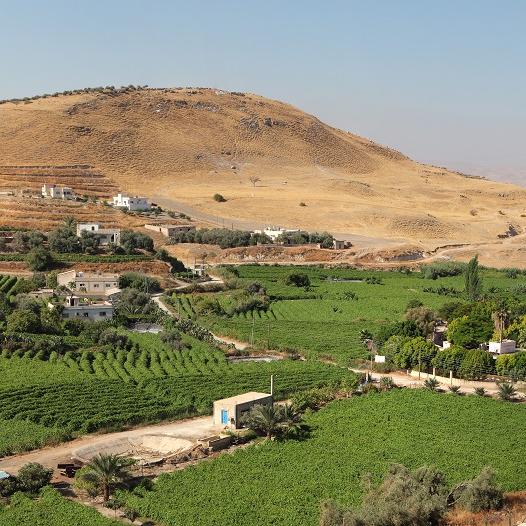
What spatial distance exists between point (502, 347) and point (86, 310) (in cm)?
2456

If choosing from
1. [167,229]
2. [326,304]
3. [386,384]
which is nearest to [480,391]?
[386,384]

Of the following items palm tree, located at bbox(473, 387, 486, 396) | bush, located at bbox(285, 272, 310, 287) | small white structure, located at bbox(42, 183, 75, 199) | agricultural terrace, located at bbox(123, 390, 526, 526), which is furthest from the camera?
small white structure, located at bbox(42, 183, 75, 199)

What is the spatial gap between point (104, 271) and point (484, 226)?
5678 centimetres

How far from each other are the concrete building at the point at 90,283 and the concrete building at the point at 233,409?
2776 cm

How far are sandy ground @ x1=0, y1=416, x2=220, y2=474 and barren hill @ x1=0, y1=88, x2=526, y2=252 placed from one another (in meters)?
66.7

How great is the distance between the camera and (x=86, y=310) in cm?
5056

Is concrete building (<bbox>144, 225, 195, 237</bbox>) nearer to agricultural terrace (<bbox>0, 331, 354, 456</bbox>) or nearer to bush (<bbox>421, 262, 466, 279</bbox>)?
bush (<bbox>421, 262, 466, 279</bbox>)

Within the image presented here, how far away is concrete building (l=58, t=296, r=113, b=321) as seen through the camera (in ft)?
165

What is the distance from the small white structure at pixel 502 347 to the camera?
42594 mm

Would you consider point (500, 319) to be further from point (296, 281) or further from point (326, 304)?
point (296, 281)

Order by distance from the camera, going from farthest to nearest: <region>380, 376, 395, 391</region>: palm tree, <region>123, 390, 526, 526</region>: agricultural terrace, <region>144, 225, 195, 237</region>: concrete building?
<region>144, 225, 195, 237</region>: concrete building < <region>380, 376, 395, 391</region>: palm tree < <region>123, 390, 526, 526</region>: agricultural terrace

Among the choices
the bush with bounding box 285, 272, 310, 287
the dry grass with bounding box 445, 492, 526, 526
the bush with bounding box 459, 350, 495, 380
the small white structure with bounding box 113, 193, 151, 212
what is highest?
the small white structure with bounding box 113, 193, 151, 212

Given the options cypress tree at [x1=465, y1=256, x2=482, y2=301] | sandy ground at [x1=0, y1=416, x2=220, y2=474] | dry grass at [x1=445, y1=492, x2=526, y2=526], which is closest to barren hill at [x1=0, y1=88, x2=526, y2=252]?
cypress tree at [x1=465, y1=256, x2=482, y2=301]

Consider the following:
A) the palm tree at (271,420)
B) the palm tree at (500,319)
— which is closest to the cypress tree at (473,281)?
the palm tree at (500,319)
